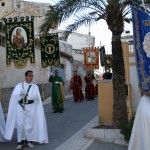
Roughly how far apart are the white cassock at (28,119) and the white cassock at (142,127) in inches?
147

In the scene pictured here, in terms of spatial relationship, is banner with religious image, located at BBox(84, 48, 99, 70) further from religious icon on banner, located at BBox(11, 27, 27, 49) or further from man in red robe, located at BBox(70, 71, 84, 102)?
religious icon on banner, located at BBox(11, 27, 27, 49)

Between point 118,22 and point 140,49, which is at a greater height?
point 118,22

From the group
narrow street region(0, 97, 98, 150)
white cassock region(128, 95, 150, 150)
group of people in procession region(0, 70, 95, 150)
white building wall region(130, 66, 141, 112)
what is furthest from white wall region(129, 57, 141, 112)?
white cassock region(128, 95, 150, 150)

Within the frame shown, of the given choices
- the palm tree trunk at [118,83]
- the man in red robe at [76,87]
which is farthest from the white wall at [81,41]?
the palm tree trunk at [118,83]

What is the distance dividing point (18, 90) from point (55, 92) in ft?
23.3

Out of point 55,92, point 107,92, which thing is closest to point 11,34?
point 55,92

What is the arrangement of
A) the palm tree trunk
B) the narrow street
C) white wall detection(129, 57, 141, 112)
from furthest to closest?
1. white wall detection(129, 57, 141, 112)
2. the palm tree trunk
3. the narrow street

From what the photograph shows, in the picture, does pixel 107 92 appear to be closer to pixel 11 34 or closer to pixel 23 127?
pixel 23 127

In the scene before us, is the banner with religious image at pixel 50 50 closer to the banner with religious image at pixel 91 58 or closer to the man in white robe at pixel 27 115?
the man in white robe at pixel 27 115

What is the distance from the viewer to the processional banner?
7059mm

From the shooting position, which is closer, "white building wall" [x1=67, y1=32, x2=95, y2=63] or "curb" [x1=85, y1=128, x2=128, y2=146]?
"curb" [x1=85, y1=128, x2=128, y2=146]

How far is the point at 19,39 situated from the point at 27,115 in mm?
5768

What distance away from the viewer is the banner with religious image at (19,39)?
14.6 m

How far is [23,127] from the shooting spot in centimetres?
953
